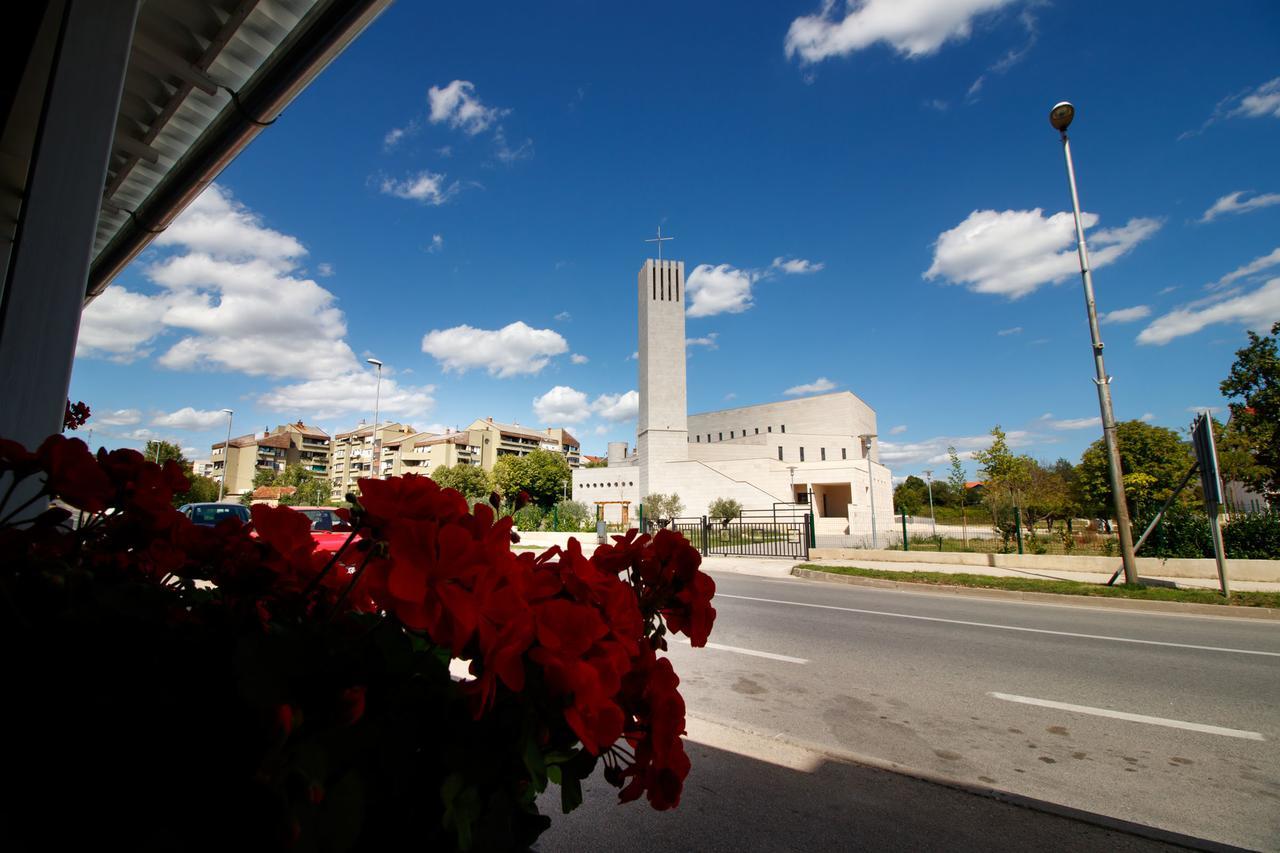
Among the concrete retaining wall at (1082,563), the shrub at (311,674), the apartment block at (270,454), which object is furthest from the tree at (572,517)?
the apartment block at (270,454)

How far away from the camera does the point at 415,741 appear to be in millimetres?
588

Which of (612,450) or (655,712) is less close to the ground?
(612,450)

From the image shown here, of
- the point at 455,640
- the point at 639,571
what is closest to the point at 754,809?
the point at 639,571

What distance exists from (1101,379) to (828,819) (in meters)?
12.6

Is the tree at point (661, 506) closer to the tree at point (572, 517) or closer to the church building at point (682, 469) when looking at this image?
the church building at point (682, 469)

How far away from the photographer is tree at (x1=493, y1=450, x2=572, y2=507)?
61391mm

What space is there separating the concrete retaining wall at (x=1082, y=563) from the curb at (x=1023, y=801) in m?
13.8

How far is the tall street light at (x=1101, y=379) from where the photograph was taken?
441 inches

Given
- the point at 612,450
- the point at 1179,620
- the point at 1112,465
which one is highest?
the point at 612,450

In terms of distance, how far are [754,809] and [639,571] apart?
97.5 inches

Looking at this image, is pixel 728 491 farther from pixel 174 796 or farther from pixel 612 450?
pixel 174 796

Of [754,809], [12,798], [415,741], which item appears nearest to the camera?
[12,798]

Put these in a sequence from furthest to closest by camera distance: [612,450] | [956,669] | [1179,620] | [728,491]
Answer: [612,450] → [728,491] → [1179,620] → [956,669]

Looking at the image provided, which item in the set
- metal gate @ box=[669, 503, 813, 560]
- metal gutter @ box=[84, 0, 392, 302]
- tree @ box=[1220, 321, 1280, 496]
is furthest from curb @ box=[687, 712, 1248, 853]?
tree @ box=[1220, 321, 1280, 496]
